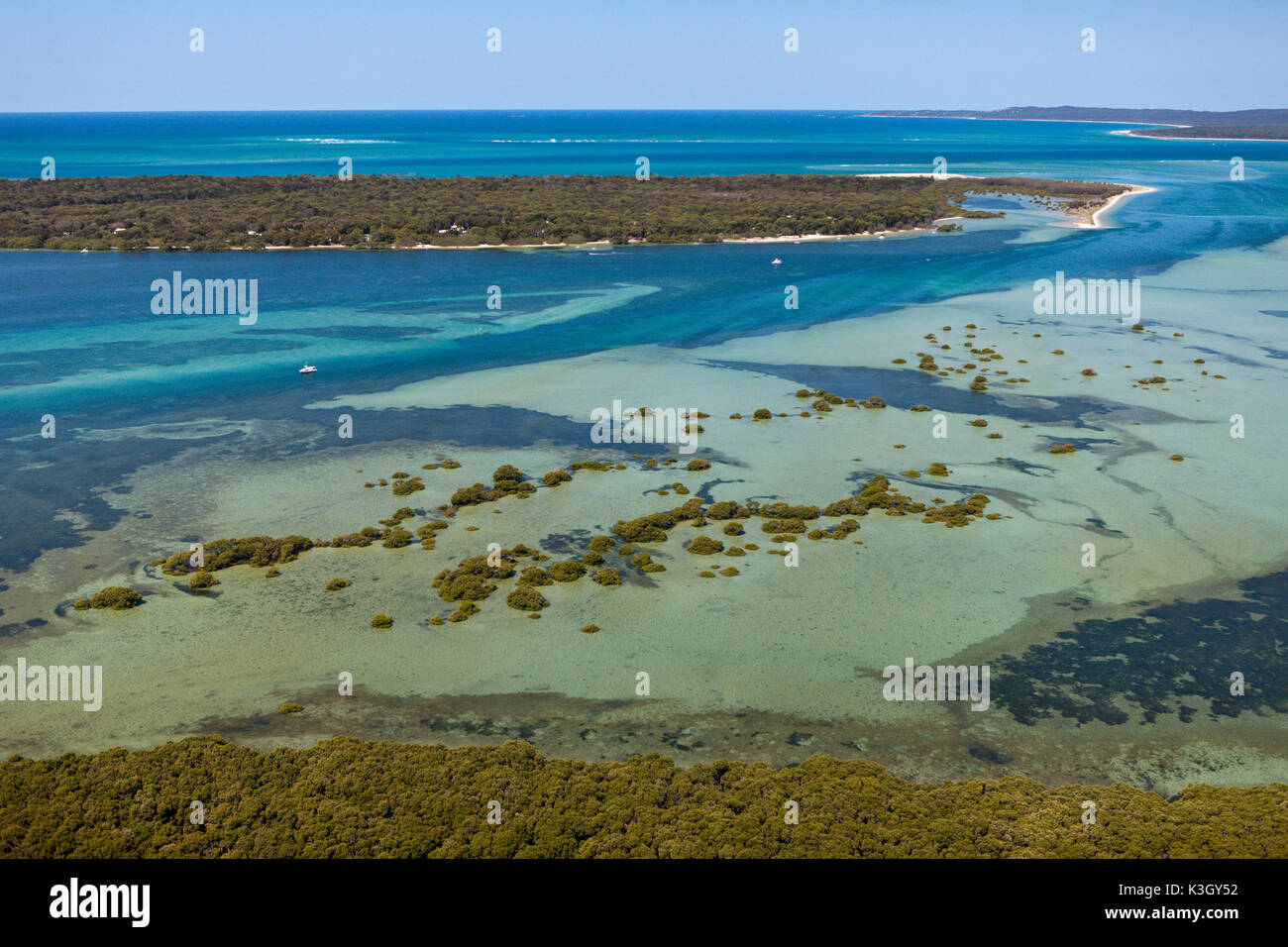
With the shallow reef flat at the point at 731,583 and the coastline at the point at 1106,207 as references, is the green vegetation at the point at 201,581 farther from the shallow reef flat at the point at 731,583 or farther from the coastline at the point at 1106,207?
the coastline at the point at 1106,207

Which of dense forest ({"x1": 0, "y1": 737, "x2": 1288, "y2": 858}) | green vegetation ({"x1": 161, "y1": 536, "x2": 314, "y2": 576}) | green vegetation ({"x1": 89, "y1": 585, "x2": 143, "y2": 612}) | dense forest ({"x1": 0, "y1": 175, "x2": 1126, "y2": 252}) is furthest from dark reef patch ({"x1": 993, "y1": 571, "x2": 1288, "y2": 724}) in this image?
dense forest ({"x1": 0, "y1": 175, "x2": 1126, "y2": 252})

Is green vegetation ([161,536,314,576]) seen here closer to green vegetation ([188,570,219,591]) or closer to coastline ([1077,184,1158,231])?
green vegetation ([188,570,219,591])

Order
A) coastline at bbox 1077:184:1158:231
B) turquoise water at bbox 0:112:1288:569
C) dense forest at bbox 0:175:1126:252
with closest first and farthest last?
1. turquoise water at bbox 0:112:1288:569
2. dense forest at bbox 0:175:1126:252
3. coastline at bbox 1077:184:1158:231

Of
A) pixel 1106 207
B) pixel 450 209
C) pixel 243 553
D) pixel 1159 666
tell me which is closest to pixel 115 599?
pixel 243 553

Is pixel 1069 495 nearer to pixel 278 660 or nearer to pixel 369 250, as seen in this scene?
pixel 278 660

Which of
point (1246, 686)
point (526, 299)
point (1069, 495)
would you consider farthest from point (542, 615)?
point (526, 299)

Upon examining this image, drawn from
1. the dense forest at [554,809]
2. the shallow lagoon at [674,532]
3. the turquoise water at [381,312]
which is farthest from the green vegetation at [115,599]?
the dense forest at [554,809]
